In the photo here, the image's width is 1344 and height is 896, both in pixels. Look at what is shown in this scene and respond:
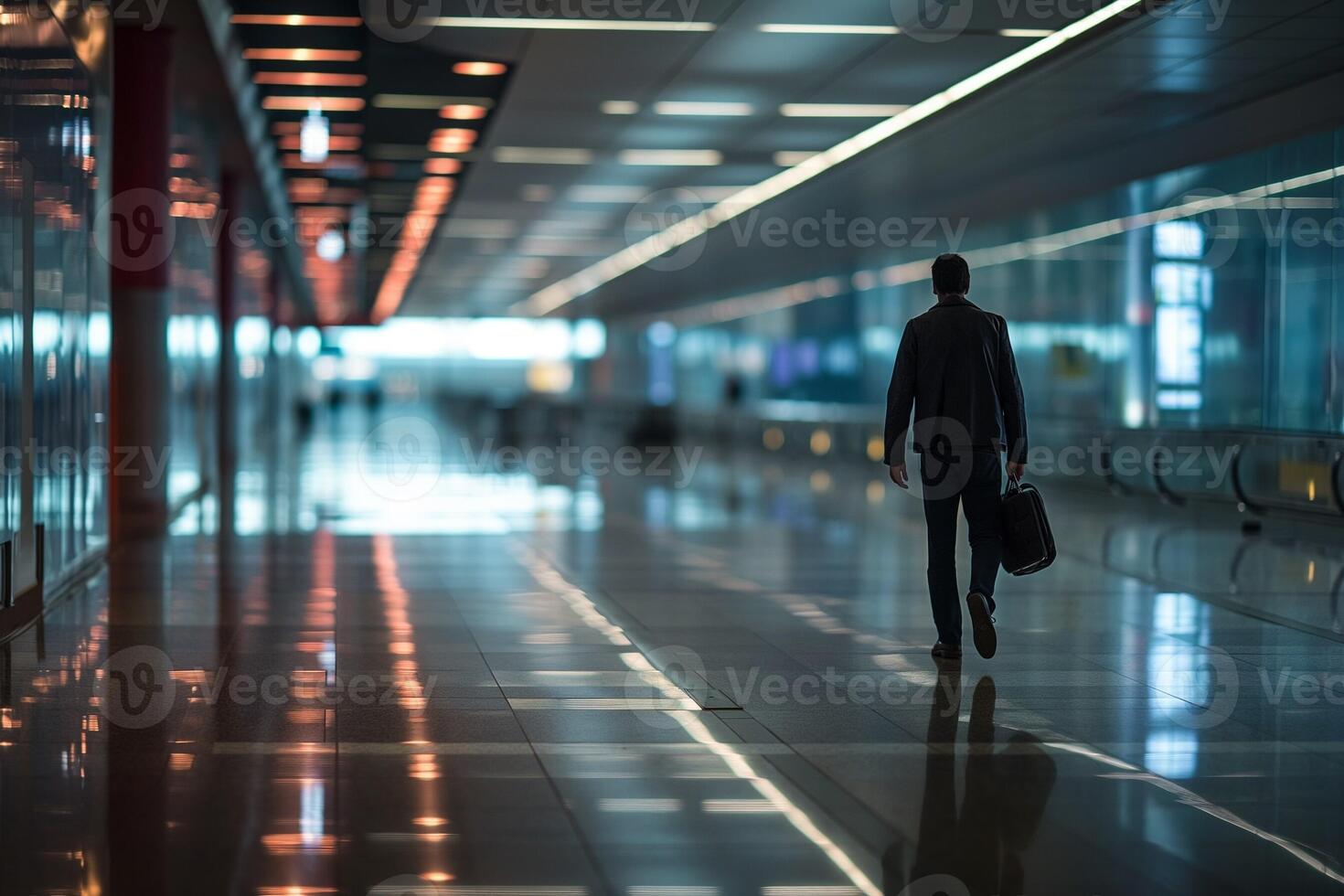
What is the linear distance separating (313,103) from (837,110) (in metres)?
5.39

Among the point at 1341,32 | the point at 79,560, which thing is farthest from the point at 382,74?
the point at 1341,32

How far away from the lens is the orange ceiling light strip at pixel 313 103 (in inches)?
616

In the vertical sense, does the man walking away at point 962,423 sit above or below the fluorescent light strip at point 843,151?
below

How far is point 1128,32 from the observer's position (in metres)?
10.9

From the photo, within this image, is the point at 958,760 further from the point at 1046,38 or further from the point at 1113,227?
the point at 1113,227

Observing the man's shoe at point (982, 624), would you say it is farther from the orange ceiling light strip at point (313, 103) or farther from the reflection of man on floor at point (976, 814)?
the orange ceiling light strip at point (313, 103)

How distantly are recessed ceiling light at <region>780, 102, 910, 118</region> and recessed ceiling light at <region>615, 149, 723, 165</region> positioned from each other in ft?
8.58

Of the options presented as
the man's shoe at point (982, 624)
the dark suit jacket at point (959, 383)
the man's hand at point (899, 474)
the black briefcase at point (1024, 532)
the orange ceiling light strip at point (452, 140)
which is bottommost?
the man's shoe at point (982, 624)

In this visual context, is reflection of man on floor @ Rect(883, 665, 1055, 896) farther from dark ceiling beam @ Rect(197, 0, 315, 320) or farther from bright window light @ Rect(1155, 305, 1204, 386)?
bright window light @ Rect(1155, 305, 1204, 386)

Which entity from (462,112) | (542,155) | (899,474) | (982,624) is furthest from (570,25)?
(542,155)

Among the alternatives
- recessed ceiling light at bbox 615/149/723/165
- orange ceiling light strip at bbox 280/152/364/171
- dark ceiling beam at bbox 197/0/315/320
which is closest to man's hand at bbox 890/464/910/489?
dark ceiling beam at bbox 197/0/315/320

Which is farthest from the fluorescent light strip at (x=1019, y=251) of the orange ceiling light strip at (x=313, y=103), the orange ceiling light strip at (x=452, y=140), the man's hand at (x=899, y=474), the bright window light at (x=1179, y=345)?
the man's hand at (x=899, y=474)

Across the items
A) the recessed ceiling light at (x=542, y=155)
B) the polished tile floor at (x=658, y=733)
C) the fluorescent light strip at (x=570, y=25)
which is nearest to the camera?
the polished tile floor at (x=658, y=733)

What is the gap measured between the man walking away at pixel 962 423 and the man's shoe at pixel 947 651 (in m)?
0.30
